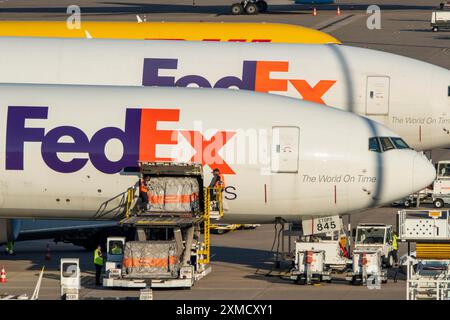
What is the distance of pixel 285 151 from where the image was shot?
3784 centimetres

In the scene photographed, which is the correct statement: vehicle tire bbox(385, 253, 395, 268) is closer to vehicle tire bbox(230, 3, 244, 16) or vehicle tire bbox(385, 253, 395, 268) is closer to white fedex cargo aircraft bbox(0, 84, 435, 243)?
white fedex cargo aircraft bbox(0, 84, 435, 243)

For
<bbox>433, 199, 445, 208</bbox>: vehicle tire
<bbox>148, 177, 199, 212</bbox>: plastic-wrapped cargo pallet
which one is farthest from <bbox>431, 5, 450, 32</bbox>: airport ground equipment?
<bbox>148, 177, 199, 212</bbox>: plastic-wrapped cargo pallet

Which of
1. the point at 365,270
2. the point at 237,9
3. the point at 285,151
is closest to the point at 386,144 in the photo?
the point at 285,151

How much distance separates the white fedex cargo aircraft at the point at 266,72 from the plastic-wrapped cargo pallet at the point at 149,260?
1221 centimetres

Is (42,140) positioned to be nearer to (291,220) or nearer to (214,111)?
(214,111)

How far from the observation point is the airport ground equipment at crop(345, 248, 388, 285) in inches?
1484

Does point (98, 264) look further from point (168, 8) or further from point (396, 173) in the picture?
point (168, 8)

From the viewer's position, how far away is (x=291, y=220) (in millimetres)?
39156

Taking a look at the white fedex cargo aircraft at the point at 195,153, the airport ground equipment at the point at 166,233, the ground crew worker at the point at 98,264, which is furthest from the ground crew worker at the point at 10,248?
the ground crew worker at the point at 98,264

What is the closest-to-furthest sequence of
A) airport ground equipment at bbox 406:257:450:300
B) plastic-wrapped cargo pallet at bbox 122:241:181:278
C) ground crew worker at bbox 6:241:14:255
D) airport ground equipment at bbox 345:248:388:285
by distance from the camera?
airport ground equipment at bbox 406:257:450:300
plastic-wrapped cargo pallet at bbox 122:241:181:278
airport ground equipment at bbox 345:248:388:285
ground crew worker at bbox 6:241:14:255

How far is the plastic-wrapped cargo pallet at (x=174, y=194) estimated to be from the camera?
37.9 meters

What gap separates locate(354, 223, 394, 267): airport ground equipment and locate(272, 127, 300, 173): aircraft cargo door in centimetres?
435

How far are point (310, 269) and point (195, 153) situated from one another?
5.02 metres

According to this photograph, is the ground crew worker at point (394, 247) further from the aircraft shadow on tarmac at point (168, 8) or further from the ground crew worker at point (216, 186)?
A: the aircraft shadow on tarmac at point (168, 8)
